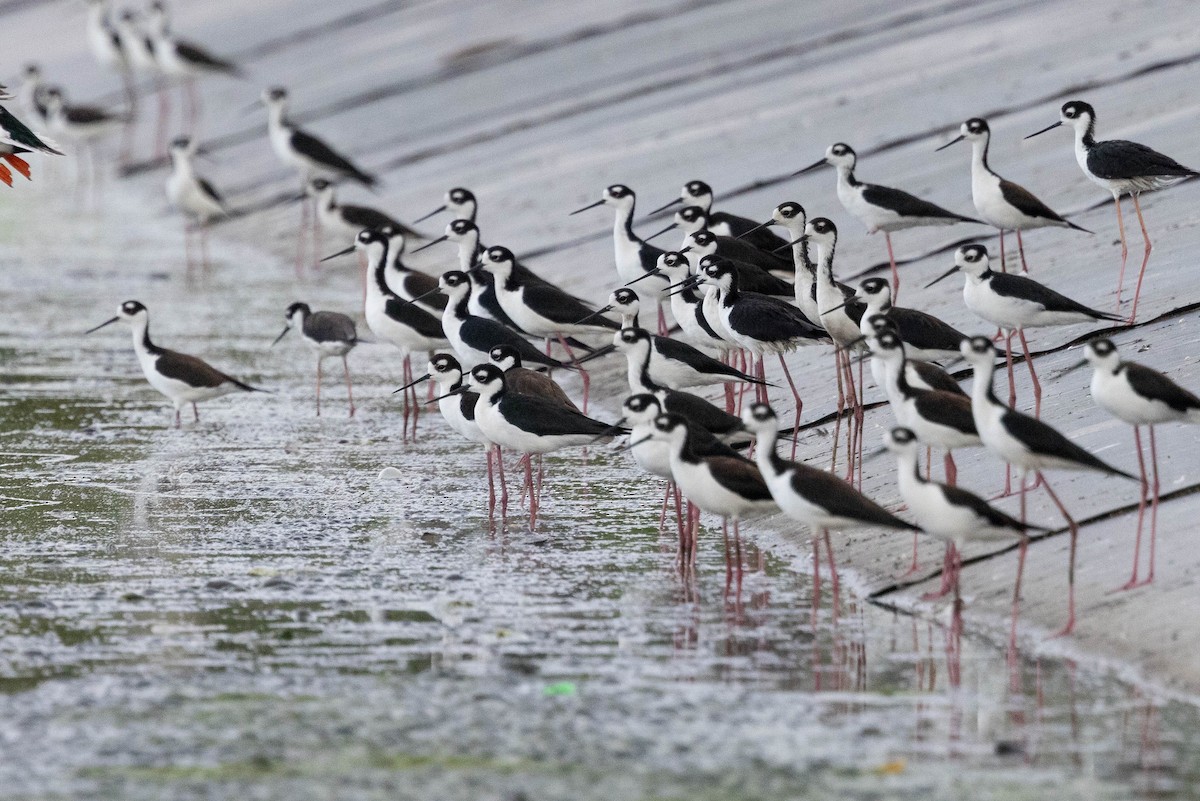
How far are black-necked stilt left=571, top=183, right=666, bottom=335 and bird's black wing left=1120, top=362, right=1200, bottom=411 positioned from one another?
16.9 ft

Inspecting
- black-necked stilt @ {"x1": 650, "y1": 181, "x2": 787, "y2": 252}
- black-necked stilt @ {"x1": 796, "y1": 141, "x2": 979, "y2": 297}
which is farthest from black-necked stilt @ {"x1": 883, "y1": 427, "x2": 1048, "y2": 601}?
black-necked stilt @ {"x1": 650, "y1": 181, "x2": 787, "y2": 252}

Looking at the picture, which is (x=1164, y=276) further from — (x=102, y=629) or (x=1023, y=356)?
(x=102, y=629)

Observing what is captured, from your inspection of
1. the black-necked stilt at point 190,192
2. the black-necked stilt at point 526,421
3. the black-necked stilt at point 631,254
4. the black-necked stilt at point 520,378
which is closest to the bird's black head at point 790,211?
the black-necked stilt at point 631,254

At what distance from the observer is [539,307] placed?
1376cm

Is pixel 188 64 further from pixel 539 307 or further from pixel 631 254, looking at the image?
pixel 539 307

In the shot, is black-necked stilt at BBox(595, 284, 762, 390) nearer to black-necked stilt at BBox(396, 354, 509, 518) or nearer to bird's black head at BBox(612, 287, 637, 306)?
bird's black head at BBox(612, 287, 637, 306)

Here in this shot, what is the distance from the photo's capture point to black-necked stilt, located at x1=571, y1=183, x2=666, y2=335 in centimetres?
1435

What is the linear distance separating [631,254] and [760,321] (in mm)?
2821

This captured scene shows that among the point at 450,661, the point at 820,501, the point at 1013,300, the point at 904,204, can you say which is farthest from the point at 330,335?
the point at 450,661

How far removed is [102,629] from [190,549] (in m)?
1.52

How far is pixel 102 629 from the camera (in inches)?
353


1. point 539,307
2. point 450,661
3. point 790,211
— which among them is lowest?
point 450,661

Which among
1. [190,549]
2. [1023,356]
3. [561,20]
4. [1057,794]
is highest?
[561,20]

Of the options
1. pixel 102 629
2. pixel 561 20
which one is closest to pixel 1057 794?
pixel 102 629
